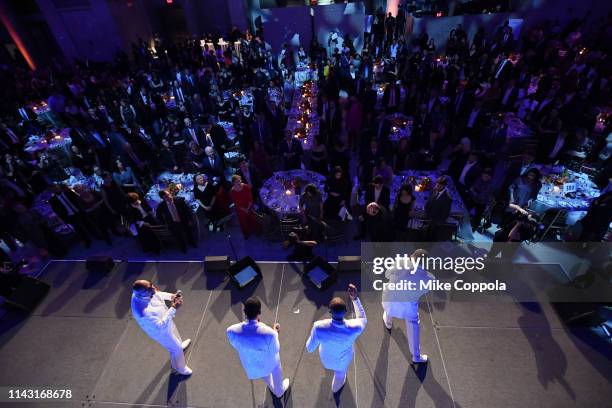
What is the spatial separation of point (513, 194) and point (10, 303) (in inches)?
348

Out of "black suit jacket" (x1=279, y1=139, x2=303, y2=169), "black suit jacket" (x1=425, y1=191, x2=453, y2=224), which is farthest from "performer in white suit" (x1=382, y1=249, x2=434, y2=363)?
"black suit jacket" (x1=279, y1=139, x2=303, y2=169)

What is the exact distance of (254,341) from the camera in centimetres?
302

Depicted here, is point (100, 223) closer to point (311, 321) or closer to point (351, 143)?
point (311, 321)

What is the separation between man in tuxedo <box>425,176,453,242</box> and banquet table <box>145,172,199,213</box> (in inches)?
171

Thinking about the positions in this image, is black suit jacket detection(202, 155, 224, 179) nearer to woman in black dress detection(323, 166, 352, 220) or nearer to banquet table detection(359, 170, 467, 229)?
woman in black dress detection(323, 166, 352, 220)

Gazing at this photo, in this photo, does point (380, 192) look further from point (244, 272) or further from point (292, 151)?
point (244, 272)

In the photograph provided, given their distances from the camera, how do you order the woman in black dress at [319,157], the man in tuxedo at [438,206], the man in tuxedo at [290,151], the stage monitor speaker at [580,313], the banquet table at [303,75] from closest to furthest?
the stage monitor speaker at [580,313], the man in tuxedo at [438,206], the woman in black dress at [319,157], the man in tuxedo at [290,151], the banquet table at [303,75]

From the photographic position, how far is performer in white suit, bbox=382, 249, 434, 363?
Answer: 3.56 metres

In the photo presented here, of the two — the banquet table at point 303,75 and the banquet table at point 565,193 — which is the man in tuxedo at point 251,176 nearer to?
the banquet table at point 565,193

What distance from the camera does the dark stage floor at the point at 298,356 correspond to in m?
3.90

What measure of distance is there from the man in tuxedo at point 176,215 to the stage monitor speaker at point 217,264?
0.78 m

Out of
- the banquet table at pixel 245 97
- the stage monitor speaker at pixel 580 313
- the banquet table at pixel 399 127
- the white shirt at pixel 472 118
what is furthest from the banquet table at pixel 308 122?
the stage monitor speaker at pixel 580 313

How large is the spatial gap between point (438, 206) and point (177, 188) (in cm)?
488

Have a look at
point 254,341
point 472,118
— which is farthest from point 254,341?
point 472,118
